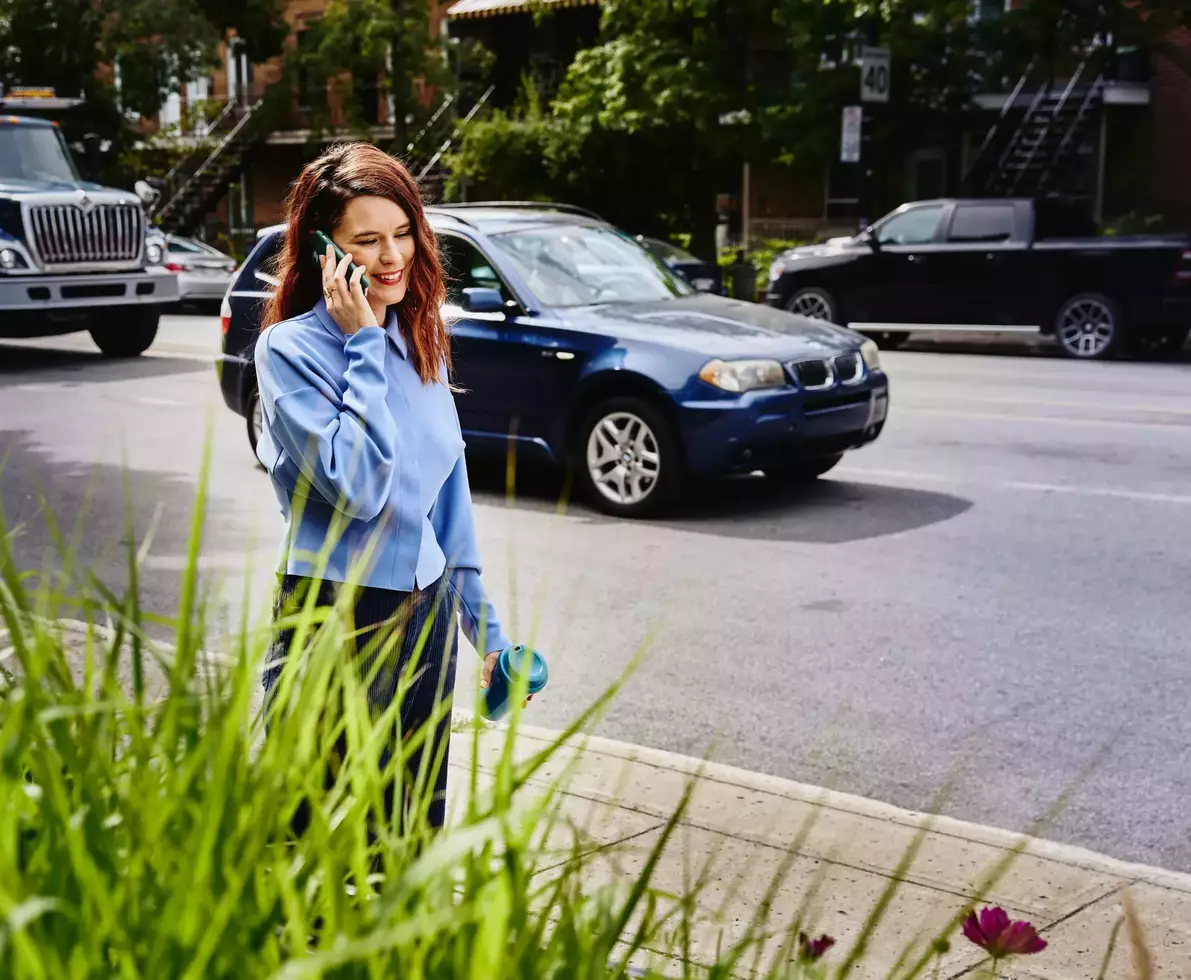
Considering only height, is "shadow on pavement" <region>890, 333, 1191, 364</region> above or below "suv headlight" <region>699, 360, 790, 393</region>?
below

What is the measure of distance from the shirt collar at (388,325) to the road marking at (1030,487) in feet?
23.5

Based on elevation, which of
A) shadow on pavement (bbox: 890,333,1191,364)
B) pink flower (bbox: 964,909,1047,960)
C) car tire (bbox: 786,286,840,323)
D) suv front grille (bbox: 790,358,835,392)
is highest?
pink flower (bbox: 964,909,1047,960)

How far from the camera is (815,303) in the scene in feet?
69.8

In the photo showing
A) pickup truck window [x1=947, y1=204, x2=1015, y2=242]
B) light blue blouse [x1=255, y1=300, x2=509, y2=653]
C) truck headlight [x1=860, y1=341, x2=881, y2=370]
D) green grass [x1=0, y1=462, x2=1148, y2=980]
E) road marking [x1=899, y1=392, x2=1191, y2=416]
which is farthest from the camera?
pickup truck window [x1=947, y1=204, x2=1015, y2=242]

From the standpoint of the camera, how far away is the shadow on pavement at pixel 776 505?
28.6 ft

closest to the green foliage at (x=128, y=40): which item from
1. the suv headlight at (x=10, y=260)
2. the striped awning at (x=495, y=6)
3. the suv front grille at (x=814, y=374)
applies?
the striped awning at (x=495, y=6)

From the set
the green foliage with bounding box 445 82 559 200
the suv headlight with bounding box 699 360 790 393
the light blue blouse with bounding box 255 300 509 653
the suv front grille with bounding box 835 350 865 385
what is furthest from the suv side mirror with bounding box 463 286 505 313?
the green foliage with bounding box 445 82 559 200

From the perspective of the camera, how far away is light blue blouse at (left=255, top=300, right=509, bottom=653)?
2.76 m

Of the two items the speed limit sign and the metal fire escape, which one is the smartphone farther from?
the metal fire escape

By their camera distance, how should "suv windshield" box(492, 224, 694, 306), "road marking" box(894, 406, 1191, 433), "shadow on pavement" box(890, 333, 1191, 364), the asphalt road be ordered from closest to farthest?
the asphalt road → "suv windshield" box(492, 224, 694, 306) → "road marking" box(894, 406, 1191, 433) → "shadow on pavement" box(890, 333, 1191, 364)

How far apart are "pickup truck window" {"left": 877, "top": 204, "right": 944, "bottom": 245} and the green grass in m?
19.0

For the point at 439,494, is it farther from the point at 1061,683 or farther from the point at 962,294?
the point at 962,294

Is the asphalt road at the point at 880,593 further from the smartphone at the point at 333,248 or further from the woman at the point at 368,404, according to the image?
the smartphone at the point at 333,248

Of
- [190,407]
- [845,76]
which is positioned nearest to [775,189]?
[845,76]
